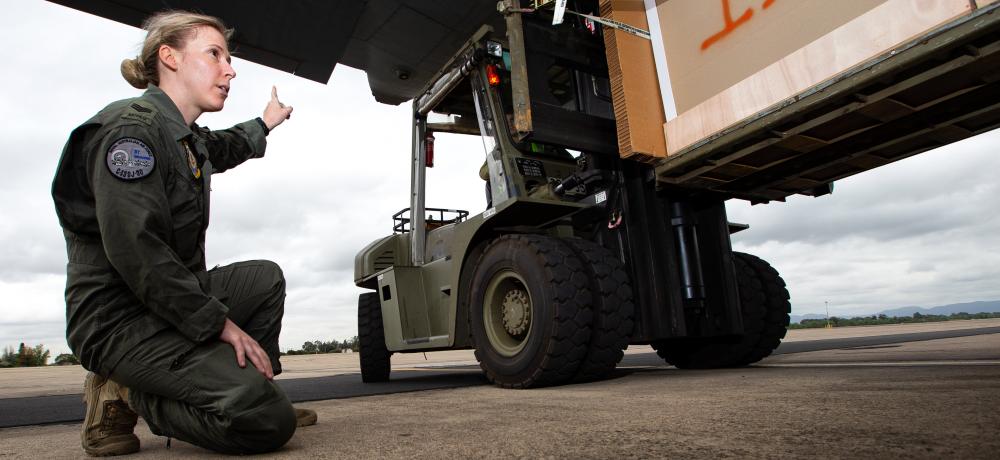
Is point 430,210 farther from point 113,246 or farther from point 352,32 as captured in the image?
point 113,246

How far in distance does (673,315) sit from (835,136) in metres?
1.38

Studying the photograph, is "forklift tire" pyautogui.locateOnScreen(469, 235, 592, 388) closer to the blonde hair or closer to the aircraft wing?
the blonde hair

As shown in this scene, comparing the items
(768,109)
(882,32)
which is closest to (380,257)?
(768,109)

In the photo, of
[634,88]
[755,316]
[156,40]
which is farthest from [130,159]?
[755,316]

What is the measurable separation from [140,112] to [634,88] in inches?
92.8

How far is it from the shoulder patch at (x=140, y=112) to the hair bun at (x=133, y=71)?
0.30 metres

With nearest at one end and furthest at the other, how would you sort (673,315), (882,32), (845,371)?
(882,32)
(845,371)
(673,315)

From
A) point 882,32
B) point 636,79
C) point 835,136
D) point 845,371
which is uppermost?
point 636,79

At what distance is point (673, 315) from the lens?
362 centimetres

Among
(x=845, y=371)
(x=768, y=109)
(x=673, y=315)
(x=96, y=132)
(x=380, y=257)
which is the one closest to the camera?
(x=96, y=132)

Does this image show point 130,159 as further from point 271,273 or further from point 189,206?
point 271,273

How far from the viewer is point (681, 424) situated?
1647 millimetres

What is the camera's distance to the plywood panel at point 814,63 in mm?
2064

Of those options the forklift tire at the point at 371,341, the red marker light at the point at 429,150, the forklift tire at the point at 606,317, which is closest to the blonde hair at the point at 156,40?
the forklift tire at the point at 606,317
